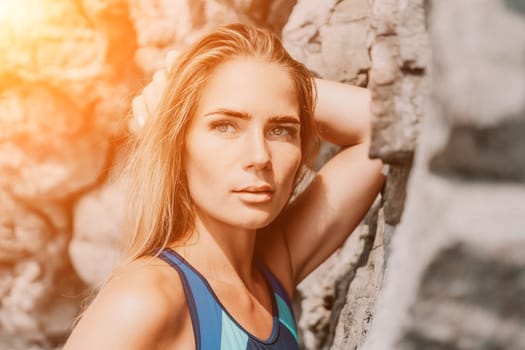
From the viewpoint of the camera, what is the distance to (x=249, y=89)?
1359 mm

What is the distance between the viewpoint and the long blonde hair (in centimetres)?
140

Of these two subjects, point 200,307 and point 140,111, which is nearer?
point 200,307

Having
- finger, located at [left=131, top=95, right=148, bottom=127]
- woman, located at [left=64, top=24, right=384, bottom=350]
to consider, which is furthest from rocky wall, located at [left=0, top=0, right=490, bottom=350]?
finger, located at [left=131, top=95, right=148, bottom=127]

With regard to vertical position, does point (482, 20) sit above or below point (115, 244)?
above

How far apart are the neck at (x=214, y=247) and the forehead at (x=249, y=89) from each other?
0.22 meters

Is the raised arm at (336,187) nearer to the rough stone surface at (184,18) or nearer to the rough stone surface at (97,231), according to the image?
the rough stone surface at (184,18)

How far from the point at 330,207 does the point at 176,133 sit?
1.33ft

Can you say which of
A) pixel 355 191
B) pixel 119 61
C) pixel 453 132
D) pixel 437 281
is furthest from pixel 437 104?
pixel 119 61

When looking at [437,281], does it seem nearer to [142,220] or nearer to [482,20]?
[482,20]

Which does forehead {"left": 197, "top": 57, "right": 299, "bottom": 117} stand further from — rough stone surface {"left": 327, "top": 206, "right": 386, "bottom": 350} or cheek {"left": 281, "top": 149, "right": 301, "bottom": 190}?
rough stone surface {"left": 327, "top": 206, "right": 386, "bottom": 350}

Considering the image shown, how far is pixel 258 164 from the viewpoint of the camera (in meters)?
1.32

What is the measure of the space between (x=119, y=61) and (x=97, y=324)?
1612mm

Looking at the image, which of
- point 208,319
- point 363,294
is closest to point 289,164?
point 208,319

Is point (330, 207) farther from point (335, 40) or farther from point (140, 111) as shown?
point (335, 40)
